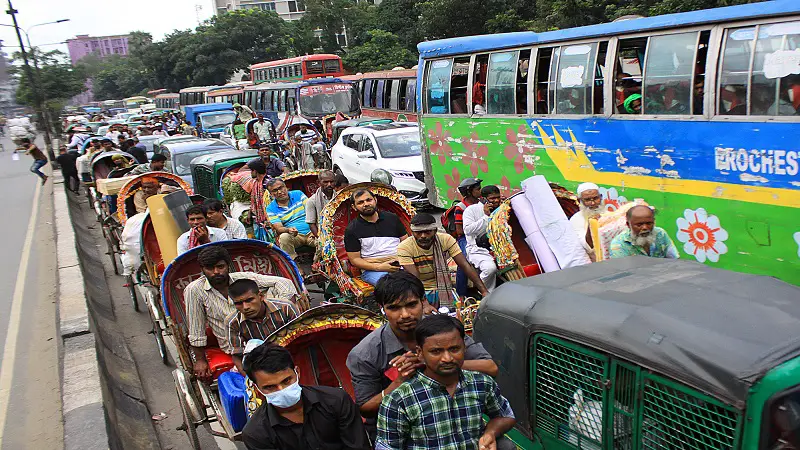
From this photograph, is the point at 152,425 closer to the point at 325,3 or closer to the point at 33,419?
the point at 33,419

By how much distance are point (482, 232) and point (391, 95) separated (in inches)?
678

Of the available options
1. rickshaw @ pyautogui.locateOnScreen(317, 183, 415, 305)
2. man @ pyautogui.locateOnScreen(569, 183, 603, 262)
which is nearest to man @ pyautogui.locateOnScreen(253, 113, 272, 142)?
rickshaw @ pyautogui.locateOnScreen(317, 183, 415, 305)

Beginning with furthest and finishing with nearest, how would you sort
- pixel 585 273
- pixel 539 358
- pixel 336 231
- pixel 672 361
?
pixel 336 231
pixel 585 273
pixel 539 358
pixel 672 361

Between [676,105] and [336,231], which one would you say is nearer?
[676,105]

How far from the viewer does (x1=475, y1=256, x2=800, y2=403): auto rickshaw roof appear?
2.61 m

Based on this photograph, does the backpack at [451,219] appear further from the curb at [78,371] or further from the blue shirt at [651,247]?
the curb at [78,371]

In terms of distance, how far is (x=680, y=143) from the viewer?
7.50 metres

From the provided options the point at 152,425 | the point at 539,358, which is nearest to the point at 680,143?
the point at 539,358

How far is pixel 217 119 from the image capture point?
28594 millimetres

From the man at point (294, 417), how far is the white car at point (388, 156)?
33.5 ft

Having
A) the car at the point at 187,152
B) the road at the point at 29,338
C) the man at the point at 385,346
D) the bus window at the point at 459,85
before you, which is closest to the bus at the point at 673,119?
the bus window at the point at 459,85

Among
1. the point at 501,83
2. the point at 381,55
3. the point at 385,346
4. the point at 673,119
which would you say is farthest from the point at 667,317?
the point at 381,55

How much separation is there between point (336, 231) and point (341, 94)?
19.1 meters

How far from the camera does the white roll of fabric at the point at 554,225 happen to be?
6.42 meters
